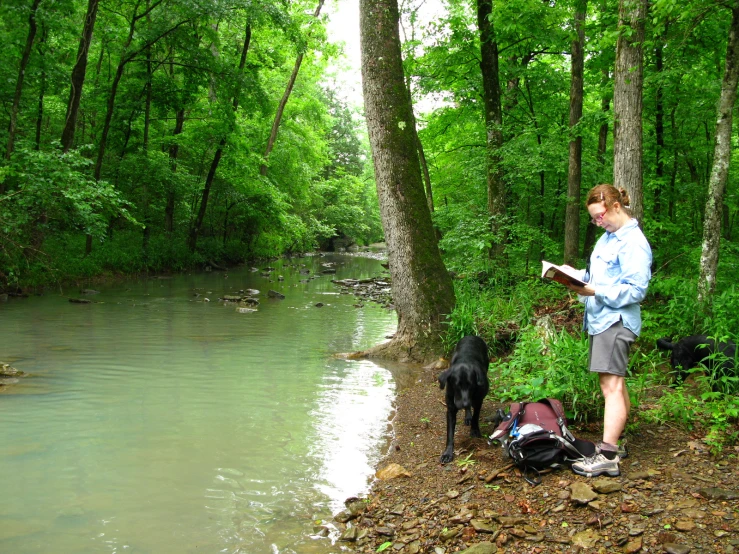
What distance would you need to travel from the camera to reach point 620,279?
335cm

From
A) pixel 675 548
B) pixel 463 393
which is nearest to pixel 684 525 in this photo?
pixel 675 548

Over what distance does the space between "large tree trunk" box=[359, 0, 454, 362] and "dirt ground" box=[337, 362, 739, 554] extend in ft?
11.6

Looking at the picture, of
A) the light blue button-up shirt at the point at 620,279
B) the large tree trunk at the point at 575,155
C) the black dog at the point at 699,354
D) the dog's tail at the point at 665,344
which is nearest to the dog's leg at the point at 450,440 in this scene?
the light blue button-up shirt at the point at 620,279

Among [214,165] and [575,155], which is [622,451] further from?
[214,165]

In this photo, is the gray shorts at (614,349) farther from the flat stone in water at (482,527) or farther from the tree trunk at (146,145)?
the tree trunk at (146,145)

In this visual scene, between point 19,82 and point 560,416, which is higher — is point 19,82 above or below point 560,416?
above

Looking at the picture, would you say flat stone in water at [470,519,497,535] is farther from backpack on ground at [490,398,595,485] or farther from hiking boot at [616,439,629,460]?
hiking boot at [616,439,629,460]

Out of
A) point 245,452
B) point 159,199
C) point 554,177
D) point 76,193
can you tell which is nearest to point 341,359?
point 245,452

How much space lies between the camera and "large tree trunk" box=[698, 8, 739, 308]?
19.3 ft

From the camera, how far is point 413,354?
303 inches

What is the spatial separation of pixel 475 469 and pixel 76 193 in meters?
11.3

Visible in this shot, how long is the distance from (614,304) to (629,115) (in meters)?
4.20

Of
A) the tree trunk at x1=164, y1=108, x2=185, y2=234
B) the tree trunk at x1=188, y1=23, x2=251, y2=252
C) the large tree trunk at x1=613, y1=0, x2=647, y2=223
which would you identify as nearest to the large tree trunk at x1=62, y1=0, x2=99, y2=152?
the tree trunk at x1=188, y1=23, x2=251, y2=252

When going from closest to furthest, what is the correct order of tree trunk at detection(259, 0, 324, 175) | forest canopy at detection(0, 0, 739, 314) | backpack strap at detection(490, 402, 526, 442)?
backpack strap at detection(490, 402, 526, 442), forest canopy at detection(0, 0, 739, 314), tree trunk at detection(259, 0, 324, 175)
